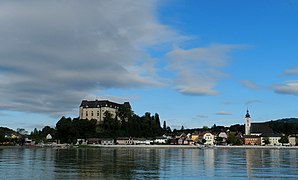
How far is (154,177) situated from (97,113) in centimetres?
15375

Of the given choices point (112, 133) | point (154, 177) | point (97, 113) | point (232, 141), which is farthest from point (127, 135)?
point (154, 177)

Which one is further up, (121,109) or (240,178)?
(121,109)

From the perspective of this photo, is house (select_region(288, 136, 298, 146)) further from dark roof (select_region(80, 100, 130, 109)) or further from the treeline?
dark roof (select_region(80, 100, 130, 109))

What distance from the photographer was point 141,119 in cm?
18125

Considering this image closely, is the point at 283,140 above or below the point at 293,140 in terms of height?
above

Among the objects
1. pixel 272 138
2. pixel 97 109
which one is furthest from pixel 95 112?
pixel 272 138

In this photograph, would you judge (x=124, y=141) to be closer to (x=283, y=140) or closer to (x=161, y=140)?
(x=161, y=140)

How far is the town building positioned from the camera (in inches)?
7215

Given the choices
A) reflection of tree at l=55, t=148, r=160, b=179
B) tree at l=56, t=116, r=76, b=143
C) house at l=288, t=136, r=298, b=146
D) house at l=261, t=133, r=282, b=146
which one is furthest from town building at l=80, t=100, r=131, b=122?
reflection of tree at l=55, t=148, r=160, b=179

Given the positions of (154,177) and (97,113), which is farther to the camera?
(97,113)

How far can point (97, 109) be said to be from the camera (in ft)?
604

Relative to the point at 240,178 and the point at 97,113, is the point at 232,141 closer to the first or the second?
the point at 97,113

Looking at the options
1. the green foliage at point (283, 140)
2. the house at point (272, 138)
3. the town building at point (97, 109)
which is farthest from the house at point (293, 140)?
the town building at point (97, 109)

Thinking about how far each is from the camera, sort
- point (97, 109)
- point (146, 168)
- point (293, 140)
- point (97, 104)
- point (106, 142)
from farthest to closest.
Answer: point (293, 140)
point (97, 104)
point (97, 109)
point (106, 142)
point (146, 168)
